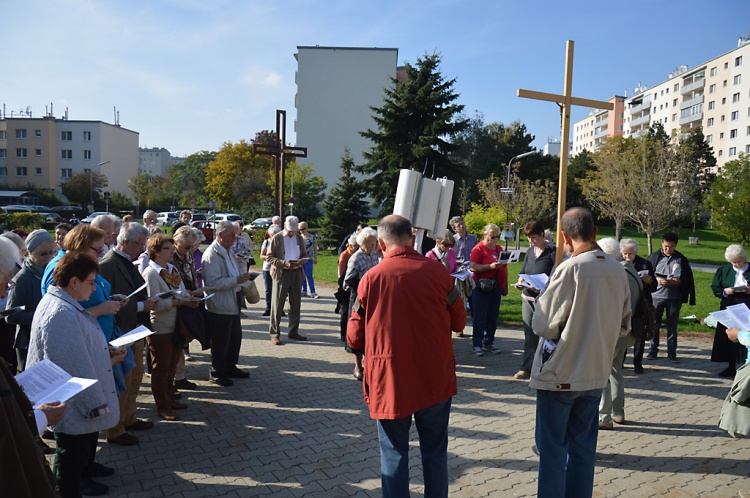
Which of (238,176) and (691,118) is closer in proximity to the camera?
(238,176)

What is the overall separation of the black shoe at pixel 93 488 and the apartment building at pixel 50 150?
79362 mm

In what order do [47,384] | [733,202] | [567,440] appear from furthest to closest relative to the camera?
1. [733,202]
2. [567,440]
3. [47,384]

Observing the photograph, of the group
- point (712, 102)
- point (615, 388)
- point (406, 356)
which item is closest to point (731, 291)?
point (615, 388)

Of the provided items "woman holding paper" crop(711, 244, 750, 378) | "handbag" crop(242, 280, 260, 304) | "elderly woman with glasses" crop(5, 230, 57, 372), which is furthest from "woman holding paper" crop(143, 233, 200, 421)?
"woman holding paper" crop(711, 244, 750, 378)

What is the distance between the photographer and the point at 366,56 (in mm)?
61406

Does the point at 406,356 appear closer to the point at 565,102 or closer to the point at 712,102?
the point at 565,102

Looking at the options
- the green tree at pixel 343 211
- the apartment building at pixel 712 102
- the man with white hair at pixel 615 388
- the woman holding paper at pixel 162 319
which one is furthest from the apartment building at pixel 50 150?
the man with white hair at pixel 615 388

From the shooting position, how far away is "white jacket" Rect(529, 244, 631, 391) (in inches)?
141

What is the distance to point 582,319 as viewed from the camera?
3.59m

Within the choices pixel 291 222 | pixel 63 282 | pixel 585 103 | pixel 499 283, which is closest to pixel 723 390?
pixel 499 283

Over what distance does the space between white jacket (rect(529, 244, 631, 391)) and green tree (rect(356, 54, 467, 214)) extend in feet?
84.4

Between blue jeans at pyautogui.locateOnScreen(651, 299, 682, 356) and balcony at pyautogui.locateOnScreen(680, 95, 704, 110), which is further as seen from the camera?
balcony at pyautogui.locateOnScreen(680, 95, 704, 110)

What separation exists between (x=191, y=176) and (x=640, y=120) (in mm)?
80671

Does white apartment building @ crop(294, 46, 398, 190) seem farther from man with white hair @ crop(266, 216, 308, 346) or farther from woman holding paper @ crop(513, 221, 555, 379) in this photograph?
woman holding paper @ crop(513, 221, 555, 379)
